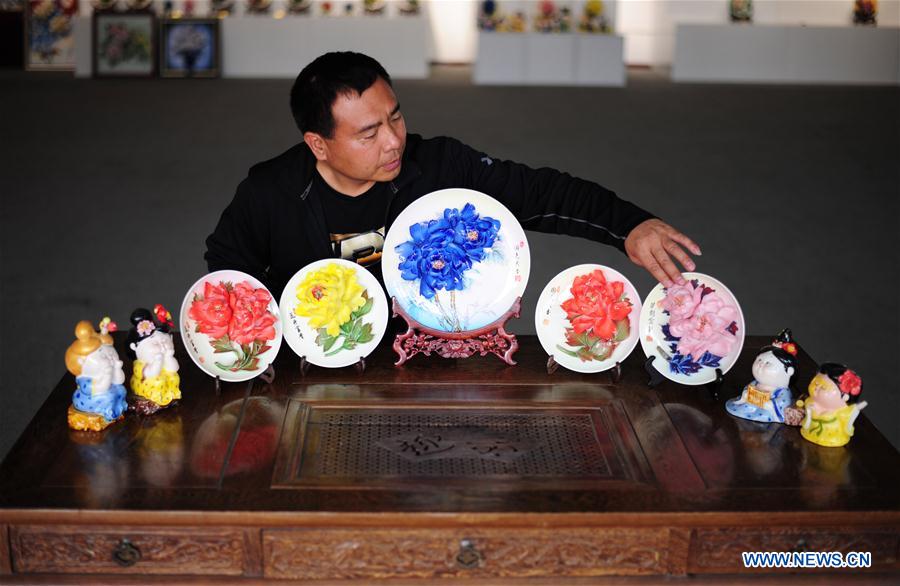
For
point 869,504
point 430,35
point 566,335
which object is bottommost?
point 869,504

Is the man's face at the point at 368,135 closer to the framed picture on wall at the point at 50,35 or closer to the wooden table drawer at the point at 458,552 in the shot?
the wooden table drawer at the point at 458,552

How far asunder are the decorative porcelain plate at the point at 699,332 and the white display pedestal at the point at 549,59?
8402 mm

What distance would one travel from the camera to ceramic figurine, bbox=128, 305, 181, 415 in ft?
6.26

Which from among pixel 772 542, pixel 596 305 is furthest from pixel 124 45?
pixel 772 542

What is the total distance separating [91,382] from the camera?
6.04 feet

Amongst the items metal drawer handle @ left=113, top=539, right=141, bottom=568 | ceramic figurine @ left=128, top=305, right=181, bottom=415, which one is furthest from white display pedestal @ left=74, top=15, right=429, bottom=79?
metal drawer handle @ left=113, top=539, right=141, bottom=568

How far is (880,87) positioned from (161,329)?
32.1ft

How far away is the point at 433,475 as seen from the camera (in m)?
1.72

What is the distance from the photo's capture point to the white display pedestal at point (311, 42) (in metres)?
10.4

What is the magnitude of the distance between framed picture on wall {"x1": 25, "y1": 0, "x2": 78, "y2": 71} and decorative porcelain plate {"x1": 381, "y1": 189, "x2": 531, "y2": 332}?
968 centimetres

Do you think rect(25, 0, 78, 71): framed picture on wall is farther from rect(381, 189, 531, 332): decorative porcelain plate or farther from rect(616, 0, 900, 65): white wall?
rect(381, 189, 531, 332): decorative porcelain plate

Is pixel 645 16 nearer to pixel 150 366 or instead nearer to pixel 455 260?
pixel 455 260

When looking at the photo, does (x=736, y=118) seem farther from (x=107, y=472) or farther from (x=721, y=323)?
(x=107, y=472)

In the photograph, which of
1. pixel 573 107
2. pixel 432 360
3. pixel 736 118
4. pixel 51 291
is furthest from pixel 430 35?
pixel 432 360
